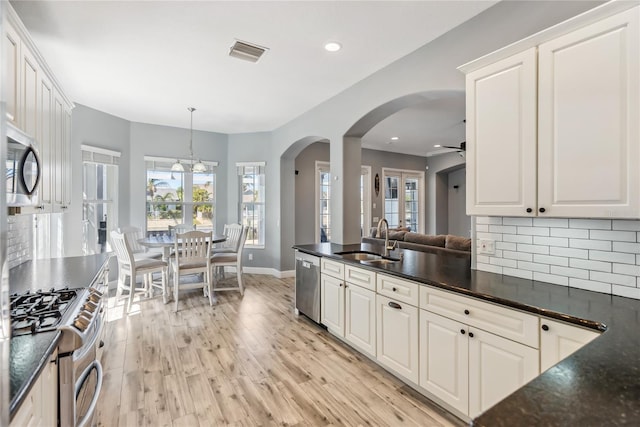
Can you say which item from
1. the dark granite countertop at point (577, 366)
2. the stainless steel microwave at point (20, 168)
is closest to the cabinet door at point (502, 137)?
the dark granite countertop at point (577, 366)

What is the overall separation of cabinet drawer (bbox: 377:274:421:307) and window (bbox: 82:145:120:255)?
438 cm

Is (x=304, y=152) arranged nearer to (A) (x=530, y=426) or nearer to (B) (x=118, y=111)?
(B) (x=118, y=111)

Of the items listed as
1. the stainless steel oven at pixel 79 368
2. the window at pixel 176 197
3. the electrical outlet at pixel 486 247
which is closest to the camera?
the stainless steel oven at pixel 79 368

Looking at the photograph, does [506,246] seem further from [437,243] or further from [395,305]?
[437,243]

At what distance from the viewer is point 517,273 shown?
2078mm

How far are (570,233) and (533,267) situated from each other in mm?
311

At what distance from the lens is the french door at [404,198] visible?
7773mm

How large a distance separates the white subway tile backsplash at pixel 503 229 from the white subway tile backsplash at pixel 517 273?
0.85ft

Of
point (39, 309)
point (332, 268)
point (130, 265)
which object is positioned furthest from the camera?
point (130, 265)

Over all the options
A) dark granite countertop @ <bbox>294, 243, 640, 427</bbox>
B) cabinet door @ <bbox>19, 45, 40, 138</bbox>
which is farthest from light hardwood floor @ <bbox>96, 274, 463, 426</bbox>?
cabinet door @ <bbox>19, 45, 40, 138</bbox>

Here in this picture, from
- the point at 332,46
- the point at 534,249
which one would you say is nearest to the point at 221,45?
the point at 332,46

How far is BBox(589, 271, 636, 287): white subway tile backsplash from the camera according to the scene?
1.59m

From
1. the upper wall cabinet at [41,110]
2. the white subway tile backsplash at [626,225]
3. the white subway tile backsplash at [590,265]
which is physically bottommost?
the white subway tile backsplash at [590,265]

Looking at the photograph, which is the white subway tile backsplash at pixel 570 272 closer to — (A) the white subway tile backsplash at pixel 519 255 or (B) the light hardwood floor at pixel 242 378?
(A) the white subway tile backsplash at pixel 519 255
